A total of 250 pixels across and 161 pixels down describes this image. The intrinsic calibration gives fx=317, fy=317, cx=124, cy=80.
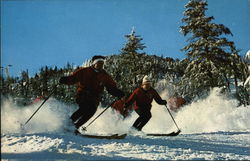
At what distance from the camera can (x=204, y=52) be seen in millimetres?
24531

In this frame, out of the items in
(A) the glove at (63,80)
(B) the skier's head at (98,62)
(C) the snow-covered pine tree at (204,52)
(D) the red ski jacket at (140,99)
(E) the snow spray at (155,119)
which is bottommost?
(E) the snow spray at (155,119)

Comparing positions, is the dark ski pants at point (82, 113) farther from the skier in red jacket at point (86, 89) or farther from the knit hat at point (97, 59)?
the knit hat at point (97, 59)

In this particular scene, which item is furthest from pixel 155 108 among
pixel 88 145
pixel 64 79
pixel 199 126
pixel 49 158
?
pixel 49 158

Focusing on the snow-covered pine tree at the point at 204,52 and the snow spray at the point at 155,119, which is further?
the snow-covered pine tree at the point at 204,52

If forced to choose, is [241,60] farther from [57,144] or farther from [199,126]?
[57,144]

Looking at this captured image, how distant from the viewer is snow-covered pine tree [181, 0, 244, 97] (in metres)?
23.6

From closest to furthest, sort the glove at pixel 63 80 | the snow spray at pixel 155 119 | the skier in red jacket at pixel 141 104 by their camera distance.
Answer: the snow spray at pixel 155 119 → the glove at pixel 63 80 → the skier in red jacket at pixel 141 104

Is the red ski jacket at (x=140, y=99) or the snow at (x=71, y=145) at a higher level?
the red ski jacket at (x=140, y=99)

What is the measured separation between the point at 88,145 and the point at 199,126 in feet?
34.3

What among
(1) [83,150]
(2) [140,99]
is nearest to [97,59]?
(2) [140,99]

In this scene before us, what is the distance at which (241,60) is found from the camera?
27.5 metres

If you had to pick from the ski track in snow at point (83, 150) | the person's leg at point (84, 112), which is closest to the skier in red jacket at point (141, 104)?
the person's leg at point (84, 112)

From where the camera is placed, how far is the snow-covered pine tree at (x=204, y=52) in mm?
23566

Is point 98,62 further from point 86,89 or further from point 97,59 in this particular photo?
point 86,89
